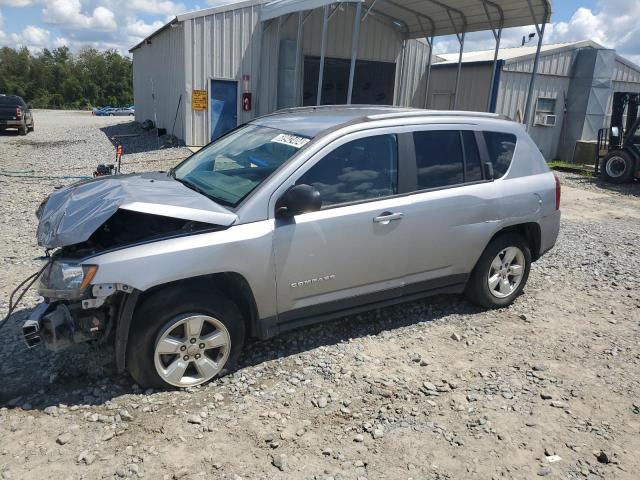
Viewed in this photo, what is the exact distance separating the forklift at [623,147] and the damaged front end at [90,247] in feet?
45.9

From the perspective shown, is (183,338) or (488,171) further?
(488,171)

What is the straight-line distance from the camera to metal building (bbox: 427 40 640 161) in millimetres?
16891

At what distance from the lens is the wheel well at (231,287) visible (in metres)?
3.29

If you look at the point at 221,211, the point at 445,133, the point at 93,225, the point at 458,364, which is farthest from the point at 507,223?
the point at 93,225

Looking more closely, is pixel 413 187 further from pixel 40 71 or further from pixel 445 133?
pixel 40 71

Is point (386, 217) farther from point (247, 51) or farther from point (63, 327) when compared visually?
point (247, 51)

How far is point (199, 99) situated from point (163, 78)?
14.6 ft

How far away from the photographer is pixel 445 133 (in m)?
4.34

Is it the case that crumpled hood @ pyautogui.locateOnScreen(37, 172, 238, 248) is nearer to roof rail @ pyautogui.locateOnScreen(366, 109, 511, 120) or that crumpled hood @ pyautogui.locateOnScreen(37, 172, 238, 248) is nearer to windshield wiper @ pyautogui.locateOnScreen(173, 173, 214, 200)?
windshield wiper @ pyautogui.locateOnScreen(173, 173, 214, 200)

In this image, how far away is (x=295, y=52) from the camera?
1605 cm

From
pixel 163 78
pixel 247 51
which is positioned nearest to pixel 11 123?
pixel 163 78

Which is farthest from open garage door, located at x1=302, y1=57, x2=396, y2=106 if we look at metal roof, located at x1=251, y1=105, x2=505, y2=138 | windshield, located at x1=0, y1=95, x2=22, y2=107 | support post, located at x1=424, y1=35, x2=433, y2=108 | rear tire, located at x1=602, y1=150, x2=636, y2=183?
metal roof, located at x1=251, y1=105, x2=505, y2=138

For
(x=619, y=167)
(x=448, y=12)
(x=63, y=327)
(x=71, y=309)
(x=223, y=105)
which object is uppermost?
(x=448, y=12)

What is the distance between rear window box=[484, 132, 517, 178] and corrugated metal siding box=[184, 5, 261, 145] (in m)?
12.0
